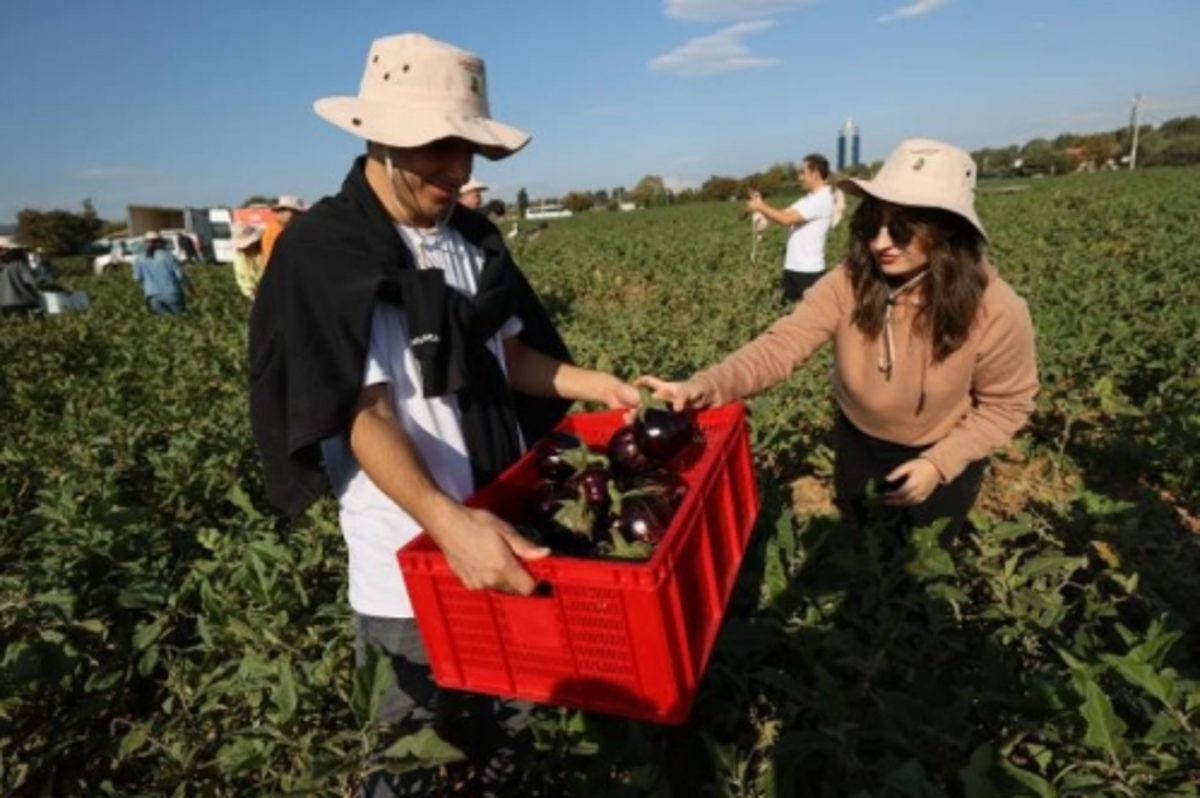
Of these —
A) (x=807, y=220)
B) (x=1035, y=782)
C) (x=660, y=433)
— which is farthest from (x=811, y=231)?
(x=1035, y=782)

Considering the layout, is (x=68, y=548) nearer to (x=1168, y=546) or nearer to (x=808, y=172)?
(x=1168, y=546)

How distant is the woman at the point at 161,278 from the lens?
11078 mm

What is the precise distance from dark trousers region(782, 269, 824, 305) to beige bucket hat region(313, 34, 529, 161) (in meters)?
6.37

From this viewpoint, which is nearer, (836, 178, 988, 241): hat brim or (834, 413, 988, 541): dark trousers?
(836, 178, 988, 241): hat brim

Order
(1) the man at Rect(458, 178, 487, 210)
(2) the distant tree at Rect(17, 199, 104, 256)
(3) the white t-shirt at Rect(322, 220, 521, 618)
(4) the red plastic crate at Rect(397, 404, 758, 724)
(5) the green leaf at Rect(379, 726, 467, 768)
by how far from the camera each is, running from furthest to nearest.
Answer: (2) the distant tree at Rect(17, 199, 104, 256) < (1) the man at Rect(458, 178, 487, 210) < (3) the white t-shirt at Rect(322, 220, 521, 618) < (4) the red plastic crate at Rect(397, 404, 758, 724) < (5) the green leaf at Rect(379, 726, 467, 768)

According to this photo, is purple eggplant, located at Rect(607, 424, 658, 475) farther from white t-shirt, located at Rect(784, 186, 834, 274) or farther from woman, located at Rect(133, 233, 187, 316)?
woman, located at Rect(133, 233, 187, 316)

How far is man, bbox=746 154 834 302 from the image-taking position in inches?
287

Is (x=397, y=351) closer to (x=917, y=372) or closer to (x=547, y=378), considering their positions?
(x=547, y=378)

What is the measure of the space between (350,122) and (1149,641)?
1.95 meters

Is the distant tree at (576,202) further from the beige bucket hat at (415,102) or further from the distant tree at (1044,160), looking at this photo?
the beige bucket hat at (415,102)

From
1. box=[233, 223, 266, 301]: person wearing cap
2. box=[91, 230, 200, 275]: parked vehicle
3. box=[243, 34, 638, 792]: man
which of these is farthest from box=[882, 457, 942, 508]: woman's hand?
box=[91, 230, 200, 275]: parked vehicle

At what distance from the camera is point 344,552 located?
316 centimetres

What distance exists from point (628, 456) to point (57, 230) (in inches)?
2727

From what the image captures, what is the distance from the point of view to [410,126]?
159cm
